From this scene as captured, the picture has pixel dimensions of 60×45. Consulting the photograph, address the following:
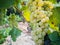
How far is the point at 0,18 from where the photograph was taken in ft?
2.38

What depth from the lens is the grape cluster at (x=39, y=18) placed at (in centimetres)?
55

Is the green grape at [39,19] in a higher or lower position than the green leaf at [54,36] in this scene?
higher

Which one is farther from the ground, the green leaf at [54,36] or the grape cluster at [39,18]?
the grape cluster at [39,18]

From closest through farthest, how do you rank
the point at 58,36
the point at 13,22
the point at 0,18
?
the point at 58,36
the point at 0,18
the point at 13,22

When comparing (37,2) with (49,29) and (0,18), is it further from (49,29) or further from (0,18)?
(0,18)

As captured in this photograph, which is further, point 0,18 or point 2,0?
point 0,18

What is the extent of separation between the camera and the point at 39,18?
1.83ft

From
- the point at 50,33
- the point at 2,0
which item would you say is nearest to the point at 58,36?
the point at 50,33

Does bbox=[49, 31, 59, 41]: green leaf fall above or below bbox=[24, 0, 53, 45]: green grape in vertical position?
below

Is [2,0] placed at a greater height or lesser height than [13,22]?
greater

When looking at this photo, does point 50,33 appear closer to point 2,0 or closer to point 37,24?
point 37,24

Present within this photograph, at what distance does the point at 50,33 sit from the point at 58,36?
0.03 metres

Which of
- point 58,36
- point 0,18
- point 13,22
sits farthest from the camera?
point 13,22

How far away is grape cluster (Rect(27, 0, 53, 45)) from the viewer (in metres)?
0.55
